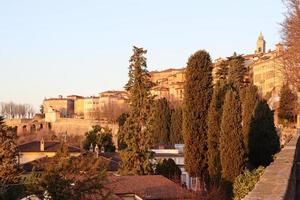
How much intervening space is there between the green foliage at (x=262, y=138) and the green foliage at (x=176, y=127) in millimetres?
15513

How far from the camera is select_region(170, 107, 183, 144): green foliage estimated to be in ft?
142

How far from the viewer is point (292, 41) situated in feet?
75.2

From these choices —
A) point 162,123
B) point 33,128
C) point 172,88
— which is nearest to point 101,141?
point 162,123

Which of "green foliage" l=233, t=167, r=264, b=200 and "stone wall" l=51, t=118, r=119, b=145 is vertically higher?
"stone wall" l=51, t=118, r=119, b=145

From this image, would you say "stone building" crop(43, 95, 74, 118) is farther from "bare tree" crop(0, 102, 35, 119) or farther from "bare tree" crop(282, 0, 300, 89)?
"bare tree" crop(282, 0, 300, 89)

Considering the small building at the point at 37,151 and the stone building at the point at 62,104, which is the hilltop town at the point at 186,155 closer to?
the small building at the point at 37,151

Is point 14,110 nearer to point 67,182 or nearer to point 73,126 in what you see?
point 73,126

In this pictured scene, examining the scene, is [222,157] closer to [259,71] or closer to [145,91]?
[145,91]

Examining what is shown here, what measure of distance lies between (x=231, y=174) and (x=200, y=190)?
9.51 feet

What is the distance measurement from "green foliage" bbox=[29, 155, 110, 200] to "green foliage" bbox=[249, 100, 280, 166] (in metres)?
14.7

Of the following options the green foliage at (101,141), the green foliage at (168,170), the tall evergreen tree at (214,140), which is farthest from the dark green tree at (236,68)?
the tall evergreen tree at (214,140)

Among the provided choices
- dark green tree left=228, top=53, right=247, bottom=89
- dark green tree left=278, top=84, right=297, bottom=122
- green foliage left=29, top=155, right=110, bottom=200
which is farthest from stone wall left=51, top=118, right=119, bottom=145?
green foliage left=29, top=155, right=110, bottom=200

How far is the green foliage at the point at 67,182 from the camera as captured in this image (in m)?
13.1

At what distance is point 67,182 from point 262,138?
631 inches
